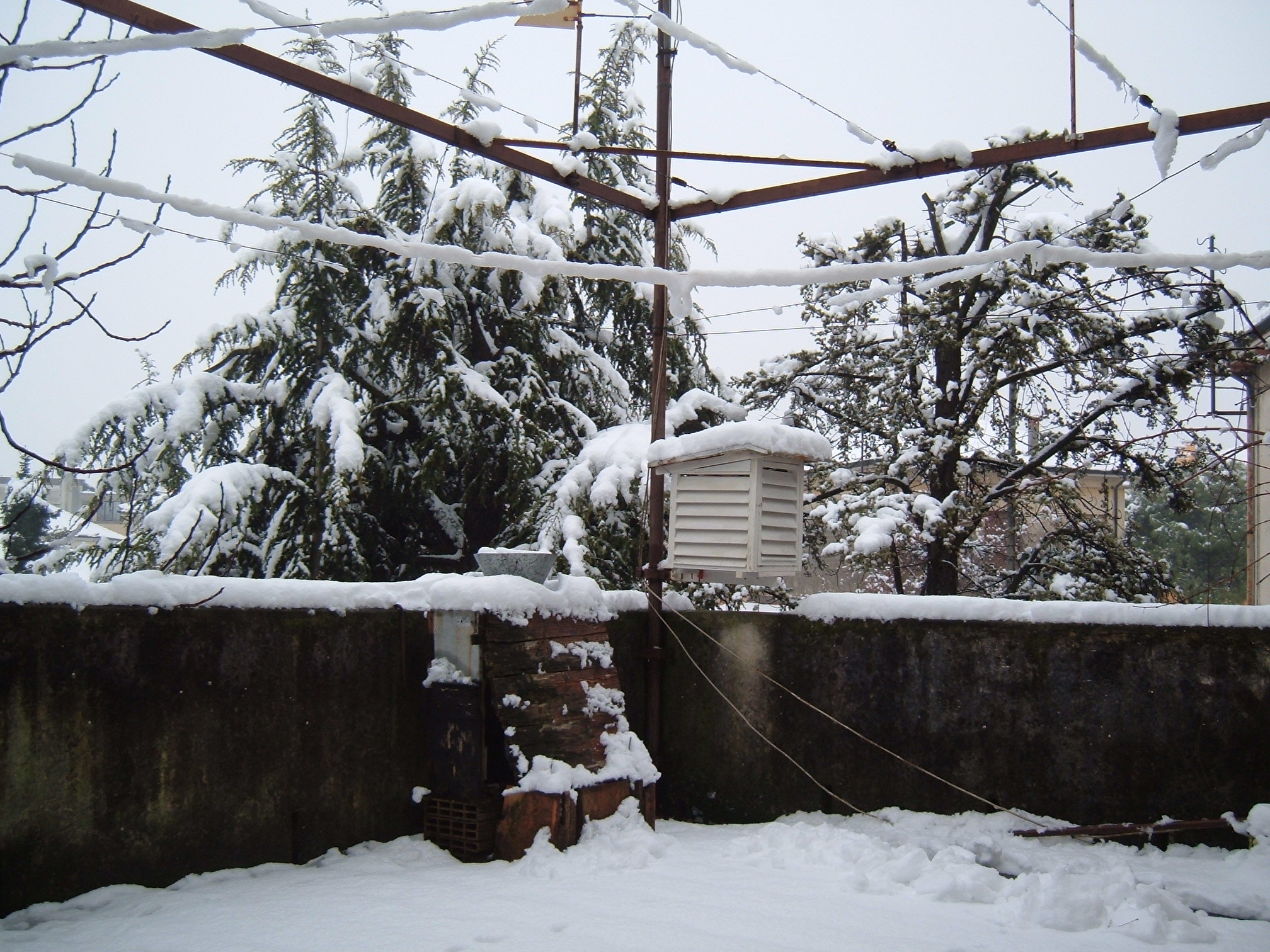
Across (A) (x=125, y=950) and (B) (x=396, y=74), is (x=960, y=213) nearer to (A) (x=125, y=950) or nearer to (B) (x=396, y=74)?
(B) (x=396, y=74)

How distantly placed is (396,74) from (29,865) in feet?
31.5

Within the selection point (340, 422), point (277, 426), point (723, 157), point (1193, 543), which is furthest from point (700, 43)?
point (1193, 543)

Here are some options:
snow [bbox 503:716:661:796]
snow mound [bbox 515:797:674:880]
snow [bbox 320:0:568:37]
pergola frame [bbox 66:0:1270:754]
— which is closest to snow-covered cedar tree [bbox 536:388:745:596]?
pergola frame [bbox 66:0:1270:754]

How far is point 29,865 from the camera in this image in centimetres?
319

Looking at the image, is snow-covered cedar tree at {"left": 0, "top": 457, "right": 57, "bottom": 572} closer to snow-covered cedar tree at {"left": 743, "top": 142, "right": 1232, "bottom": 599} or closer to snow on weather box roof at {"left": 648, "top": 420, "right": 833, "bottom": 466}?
snow on weather box roof at {"left": 648, "top": 420, "right": 833, "bottom": 466}

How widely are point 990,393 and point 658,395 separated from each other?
441cm

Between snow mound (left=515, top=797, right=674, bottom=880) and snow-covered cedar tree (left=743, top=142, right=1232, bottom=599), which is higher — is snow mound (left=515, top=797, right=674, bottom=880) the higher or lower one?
the lower one

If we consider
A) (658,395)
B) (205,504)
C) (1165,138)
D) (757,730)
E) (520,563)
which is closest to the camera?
(1165,138)

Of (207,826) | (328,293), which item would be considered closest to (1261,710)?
(207,826)

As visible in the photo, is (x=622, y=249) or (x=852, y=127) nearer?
(x=852, y=127)

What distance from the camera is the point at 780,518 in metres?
5.21

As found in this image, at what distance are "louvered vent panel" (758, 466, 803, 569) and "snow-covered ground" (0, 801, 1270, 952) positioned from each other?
5.00ft

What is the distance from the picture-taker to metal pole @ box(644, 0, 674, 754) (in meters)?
5.48

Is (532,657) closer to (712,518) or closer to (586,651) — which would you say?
(586,651)
